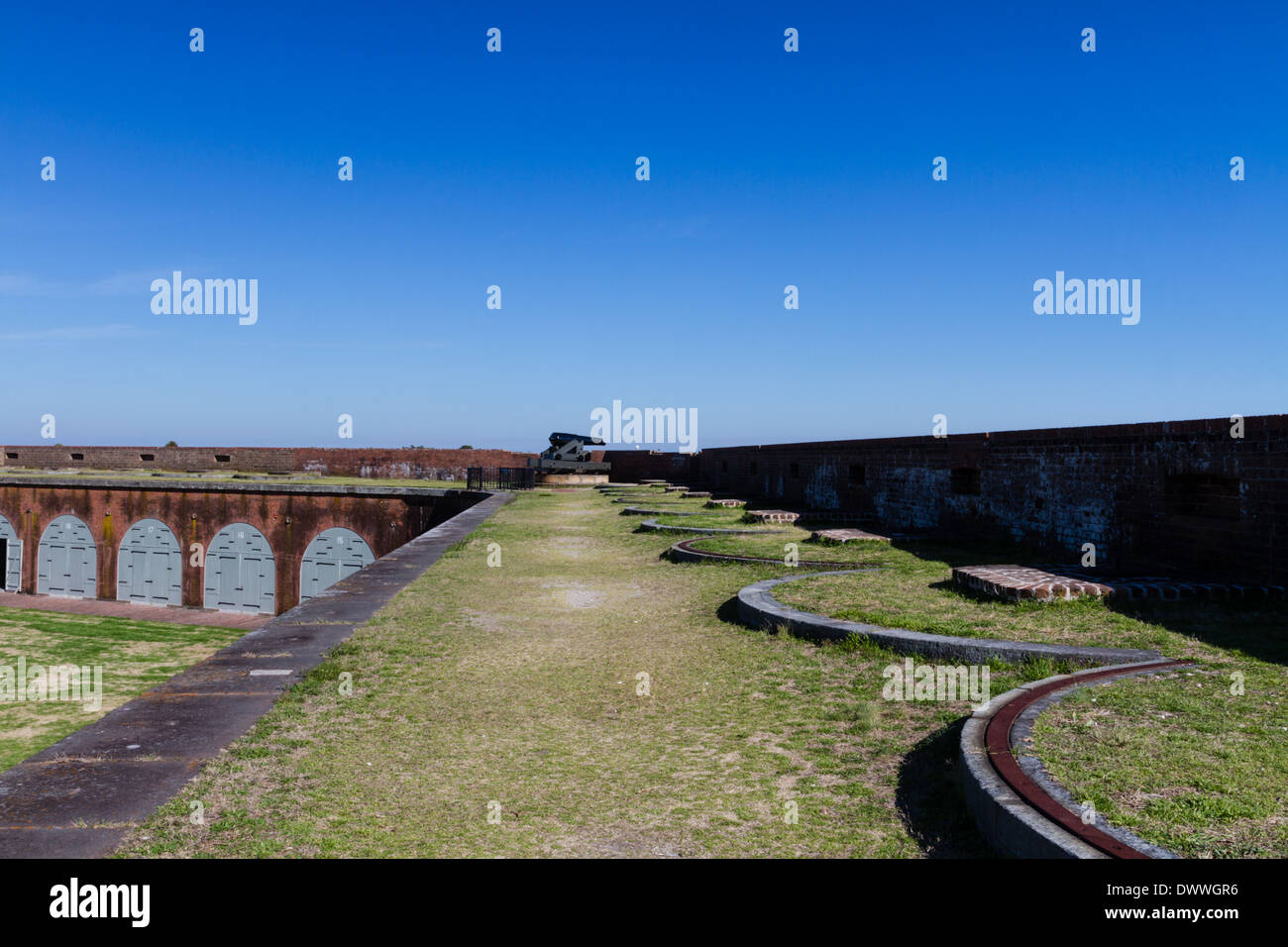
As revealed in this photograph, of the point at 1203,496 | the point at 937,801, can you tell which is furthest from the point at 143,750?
the point at 1203,496

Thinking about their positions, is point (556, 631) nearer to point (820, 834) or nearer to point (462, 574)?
point (462, 574)

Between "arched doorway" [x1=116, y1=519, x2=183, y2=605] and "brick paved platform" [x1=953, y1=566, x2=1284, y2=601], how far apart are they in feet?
71.9

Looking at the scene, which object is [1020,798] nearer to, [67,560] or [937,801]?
[937,801]

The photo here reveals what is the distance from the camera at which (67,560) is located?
2267 cm

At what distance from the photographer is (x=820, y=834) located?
2.80 m

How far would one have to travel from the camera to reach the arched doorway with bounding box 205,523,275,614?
70.0ft

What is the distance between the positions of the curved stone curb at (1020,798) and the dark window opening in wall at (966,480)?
7346 mm

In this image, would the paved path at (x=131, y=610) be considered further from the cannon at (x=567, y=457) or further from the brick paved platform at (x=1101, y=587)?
the brick paved platform at (x=1101, y=587)

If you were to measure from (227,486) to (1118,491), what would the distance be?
21.1 m

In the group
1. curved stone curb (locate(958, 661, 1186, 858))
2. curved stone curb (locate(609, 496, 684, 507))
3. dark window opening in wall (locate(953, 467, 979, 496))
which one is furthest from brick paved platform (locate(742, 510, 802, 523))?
curved stone curb (locate(958, 661, 1186, 858))

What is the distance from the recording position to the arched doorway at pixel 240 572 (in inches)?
840

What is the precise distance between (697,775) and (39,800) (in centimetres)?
240

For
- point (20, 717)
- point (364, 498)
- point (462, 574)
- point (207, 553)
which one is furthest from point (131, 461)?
point (462, 574)

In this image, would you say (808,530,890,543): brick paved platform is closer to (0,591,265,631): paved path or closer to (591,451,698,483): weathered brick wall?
(0,591,265,631): paved path
